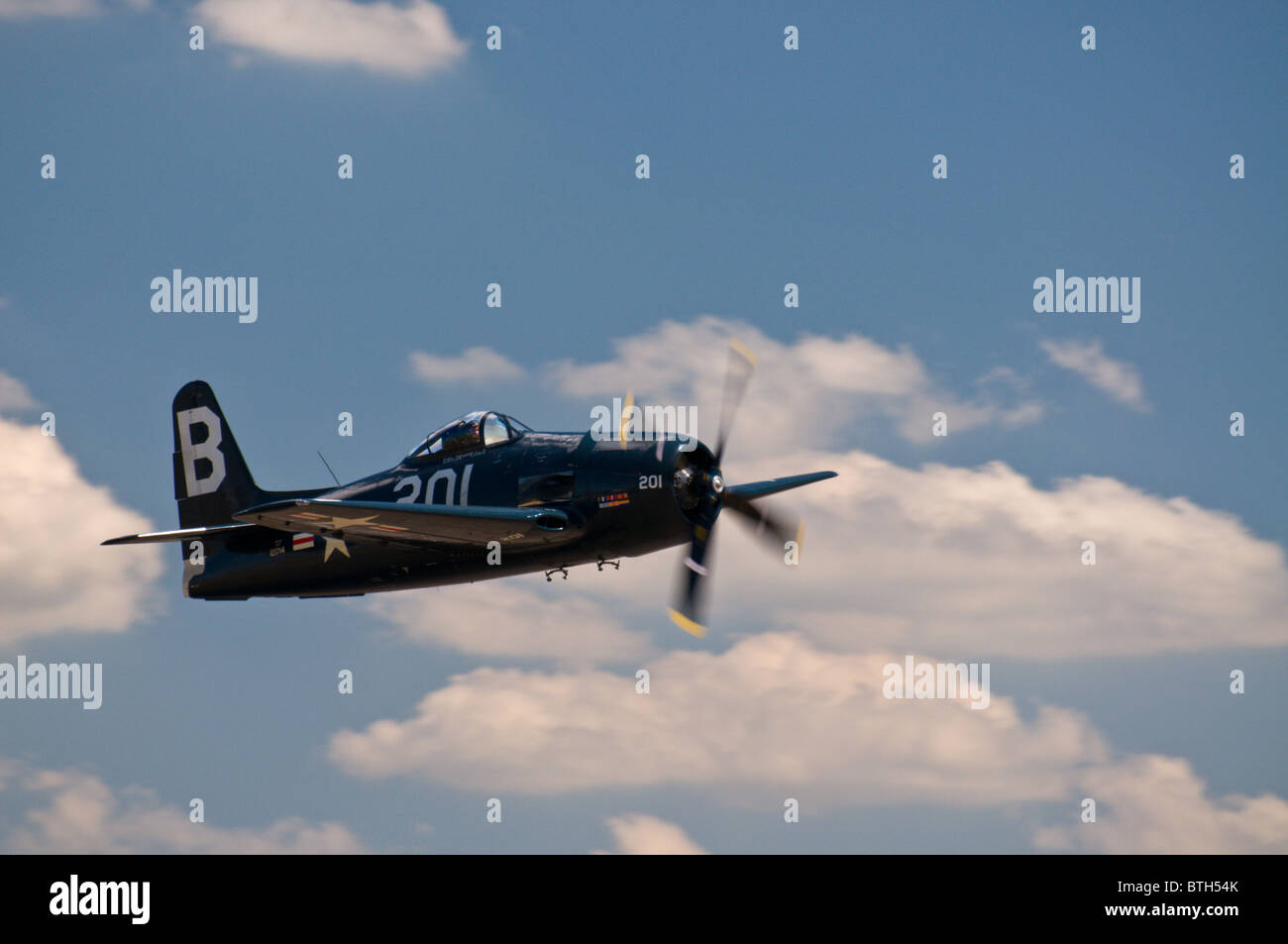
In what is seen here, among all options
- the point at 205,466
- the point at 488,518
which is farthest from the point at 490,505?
the point at 205,466

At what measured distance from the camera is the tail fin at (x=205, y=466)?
40281mm

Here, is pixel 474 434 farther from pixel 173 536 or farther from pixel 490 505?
Answer: pixel 173 536

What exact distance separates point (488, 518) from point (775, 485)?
7.15 meters

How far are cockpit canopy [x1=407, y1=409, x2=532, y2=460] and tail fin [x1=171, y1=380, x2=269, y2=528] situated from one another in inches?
324

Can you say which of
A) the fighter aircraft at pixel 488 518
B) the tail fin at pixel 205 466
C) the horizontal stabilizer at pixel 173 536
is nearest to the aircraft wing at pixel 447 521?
the fighter aircraft at pixel 488 518

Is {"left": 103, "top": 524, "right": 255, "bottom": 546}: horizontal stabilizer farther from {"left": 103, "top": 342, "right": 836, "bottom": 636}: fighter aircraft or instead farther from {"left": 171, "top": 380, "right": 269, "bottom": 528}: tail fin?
{"left": 171, "top": 380, "right": 269, "bottom": 528}: tail fin

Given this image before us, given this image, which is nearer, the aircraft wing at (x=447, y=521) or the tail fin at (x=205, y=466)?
the aircraft wing at (x=447, y=521)

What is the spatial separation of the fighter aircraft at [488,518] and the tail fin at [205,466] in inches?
116

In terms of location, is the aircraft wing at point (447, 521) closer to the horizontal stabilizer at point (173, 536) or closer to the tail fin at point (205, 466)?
the horizontal stabilizer at point (173, 536)
